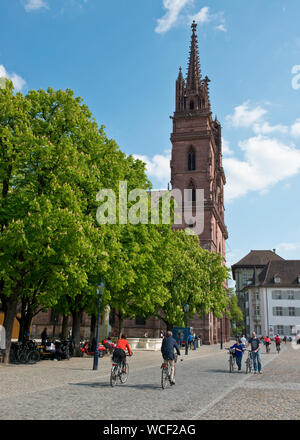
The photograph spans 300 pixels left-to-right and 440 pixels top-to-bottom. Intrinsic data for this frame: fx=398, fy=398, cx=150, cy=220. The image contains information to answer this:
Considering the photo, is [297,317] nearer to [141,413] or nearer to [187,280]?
[187,280]

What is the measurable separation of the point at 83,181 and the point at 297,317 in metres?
66.1

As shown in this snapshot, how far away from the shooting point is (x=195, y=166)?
213 ft

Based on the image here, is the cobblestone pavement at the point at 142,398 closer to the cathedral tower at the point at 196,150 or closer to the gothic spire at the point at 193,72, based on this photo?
the cathedral tower at the point at 196,150

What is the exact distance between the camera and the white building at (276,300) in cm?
7544

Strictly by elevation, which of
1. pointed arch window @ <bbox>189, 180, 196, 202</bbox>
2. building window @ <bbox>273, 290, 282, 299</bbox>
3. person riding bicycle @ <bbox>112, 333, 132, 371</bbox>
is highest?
pointed arch window @ <bbox>189, 180, 196, 202</bbox>

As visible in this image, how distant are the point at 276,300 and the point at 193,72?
4613cm

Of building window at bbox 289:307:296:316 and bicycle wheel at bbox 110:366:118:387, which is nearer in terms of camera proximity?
bicycle wheel at bbox 110:366:118:387

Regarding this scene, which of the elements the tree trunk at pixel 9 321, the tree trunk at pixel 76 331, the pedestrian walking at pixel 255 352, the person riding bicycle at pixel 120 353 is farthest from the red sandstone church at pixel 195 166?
the person riding bicycle at pixel 120 353

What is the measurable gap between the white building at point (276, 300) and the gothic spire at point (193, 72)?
39.6 meters

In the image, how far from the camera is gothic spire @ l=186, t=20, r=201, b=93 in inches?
2785

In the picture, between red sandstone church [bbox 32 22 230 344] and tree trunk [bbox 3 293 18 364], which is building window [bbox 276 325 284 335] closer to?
red sandstone church [bbox 32 22 230 344]

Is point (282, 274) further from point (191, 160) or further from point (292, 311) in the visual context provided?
point (191, 160)

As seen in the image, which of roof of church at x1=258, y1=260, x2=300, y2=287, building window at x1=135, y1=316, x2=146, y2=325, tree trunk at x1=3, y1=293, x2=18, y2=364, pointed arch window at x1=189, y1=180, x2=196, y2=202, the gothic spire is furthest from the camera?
roof of church at x1=258, y1=260, x2=300, y2=287

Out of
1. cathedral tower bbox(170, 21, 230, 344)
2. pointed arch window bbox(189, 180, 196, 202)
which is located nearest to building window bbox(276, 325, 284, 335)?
cathedral tower bbox(170, 21, 230, 344)
